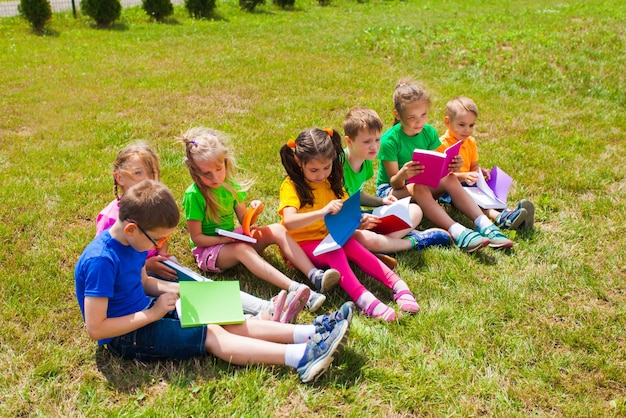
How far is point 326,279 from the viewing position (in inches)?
128

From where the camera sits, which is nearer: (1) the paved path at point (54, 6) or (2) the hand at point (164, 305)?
(2) the hand at point (164, 305)

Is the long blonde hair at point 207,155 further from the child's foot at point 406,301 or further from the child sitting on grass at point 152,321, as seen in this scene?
the child's foot at point 406,301

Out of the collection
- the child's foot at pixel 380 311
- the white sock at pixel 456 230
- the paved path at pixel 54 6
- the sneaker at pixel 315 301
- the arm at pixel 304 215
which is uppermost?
the paved path at pixel 54 6

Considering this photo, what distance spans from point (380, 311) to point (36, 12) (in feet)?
40.4

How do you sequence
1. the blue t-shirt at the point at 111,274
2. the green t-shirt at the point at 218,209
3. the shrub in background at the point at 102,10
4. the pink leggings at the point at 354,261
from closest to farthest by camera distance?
the blue t-shirt at the point at 111,274
the pink leggings at the point at 354,261
the green t-shirt at the point at 218,209
the shrub in background at the point at 102,10

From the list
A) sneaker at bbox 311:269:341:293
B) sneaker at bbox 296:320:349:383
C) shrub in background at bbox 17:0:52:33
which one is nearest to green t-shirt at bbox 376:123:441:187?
sneaker at bbox 311:269:341:293

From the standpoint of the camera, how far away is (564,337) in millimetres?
2973

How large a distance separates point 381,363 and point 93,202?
282 centimetres

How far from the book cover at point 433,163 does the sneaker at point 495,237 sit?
19.4 inches

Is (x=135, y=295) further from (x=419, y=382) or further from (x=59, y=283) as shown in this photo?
(x=419, y=382)

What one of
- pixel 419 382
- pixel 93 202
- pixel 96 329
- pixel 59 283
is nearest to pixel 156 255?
pixel 59 283

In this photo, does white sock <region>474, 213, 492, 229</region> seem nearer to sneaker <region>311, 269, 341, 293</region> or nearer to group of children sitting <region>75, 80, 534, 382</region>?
group of children sitting <region>75, 80, 534, 382</region>

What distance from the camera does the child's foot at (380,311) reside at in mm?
3143

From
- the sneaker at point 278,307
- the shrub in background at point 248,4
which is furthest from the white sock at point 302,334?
the shrub in background at point 248,4
